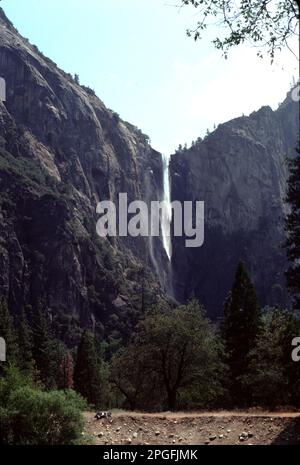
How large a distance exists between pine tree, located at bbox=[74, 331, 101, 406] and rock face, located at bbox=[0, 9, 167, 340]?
67515 millimetres

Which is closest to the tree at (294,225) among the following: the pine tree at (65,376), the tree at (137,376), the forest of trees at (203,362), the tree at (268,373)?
the forest of trees at (203,362)

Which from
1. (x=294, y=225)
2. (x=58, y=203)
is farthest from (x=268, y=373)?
(x=58, y=203)

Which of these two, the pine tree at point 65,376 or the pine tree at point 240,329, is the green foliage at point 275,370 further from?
the pine tree at point 65,376

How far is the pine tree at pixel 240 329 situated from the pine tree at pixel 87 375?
65.2 feet

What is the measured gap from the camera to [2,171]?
488 ft

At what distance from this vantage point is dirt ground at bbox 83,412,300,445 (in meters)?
18.9

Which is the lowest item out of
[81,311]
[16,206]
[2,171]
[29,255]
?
[81,311]

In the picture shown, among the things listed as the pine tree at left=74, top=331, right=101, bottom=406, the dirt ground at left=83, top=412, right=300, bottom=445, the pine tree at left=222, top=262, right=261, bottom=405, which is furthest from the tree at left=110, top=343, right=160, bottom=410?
the dirt ground at left=83, top=412, right=300, bottom=445

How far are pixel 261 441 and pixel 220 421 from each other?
2.30 meters

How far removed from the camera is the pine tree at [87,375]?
59781 millimetres

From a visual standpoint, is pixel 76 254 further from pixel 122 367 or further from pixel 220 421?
pixel 220 421

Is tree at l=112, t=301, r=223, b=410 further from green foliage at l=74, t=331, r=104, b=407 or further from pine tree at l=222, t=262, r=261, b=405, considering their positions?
green foliage at l=74, t=331, r=104, b=407

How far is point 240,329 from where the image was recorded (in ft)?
149

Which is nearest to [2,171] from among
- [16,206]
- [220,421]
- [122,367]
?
[16,206]
